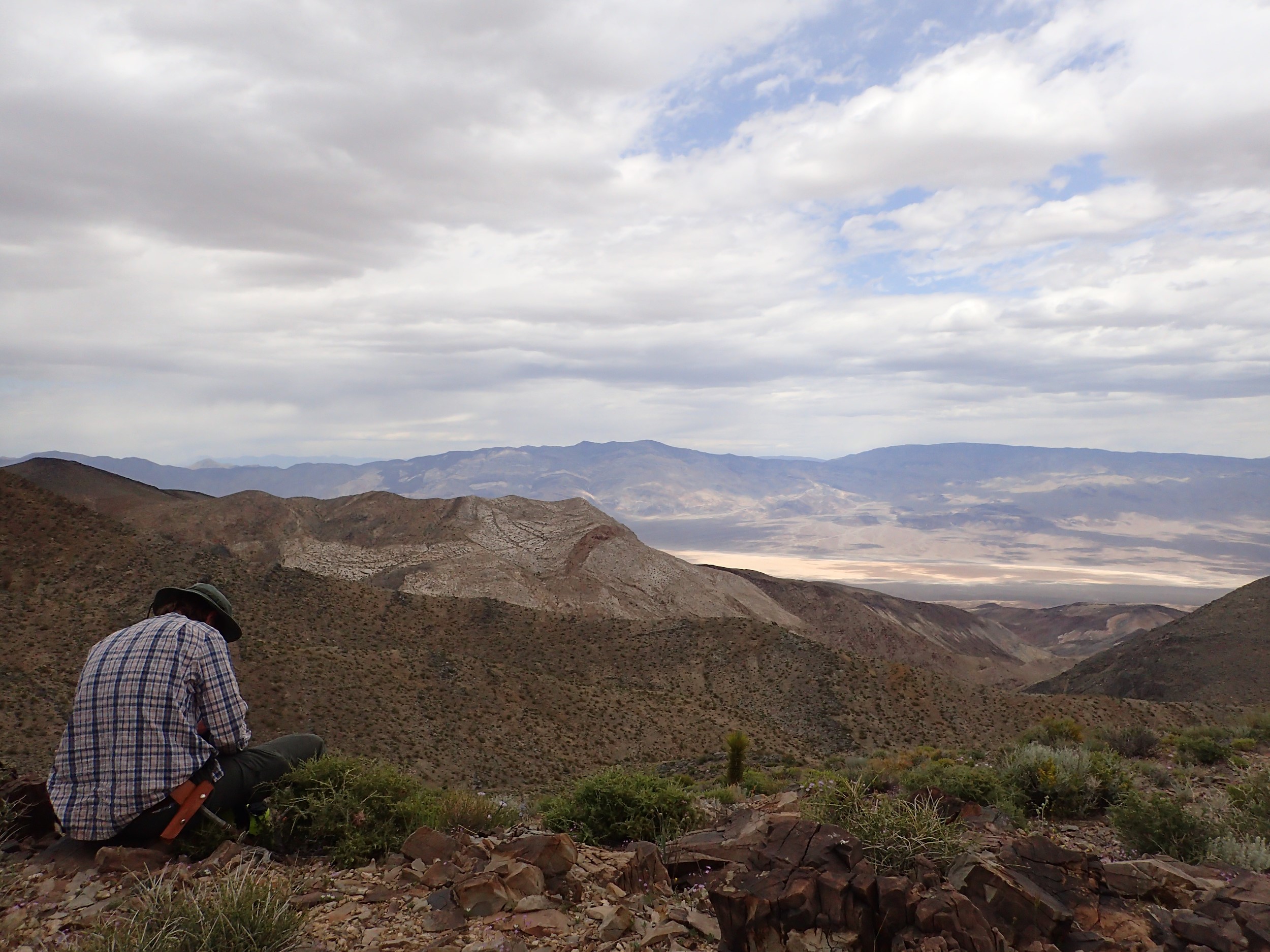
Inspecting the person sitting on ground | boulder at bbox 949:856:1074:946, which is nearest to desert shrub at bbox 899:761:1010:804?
boulder at bbox 949:856:1074:946

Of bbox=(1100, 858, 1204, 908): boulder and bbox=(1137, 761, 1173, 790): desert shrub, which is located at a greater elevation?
bbox=(1100, 858, 1204, 908): boulder

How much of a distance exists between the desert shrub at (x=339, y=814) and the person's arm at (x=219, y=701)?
2.19 ft

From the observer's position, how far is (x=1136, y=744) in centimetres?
1424

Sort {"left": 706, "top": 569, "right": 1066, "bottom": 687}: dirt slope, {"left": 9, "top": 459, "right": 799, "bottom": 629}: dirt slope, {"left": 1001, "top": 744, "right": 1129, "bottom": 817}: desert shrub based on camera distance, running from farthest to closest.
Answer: {"left": 706, "top": 569, "right": 1066, "bottom": 687}: dirt slope → {"left": 9, "top": 459, "right": 799, "bottom": 629}: dirt slope → {"left": 1001, "top": 744, "right": 1129, "bottom": 817}: desert shrub

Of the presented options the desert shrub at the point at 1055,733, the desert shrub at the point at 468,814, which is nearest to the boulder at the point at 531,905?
the desert shrub at the point at 468,814

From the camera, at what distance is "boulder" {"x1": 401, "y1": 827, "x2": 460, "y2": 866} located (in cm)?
614

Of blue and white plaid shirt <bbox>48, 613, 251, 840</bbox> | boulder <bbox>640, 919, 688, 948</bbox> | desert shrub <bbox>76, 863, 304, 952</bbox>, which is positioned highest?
blue and white plaid shirt <bbox>48, 613, 251, 840</bbox>

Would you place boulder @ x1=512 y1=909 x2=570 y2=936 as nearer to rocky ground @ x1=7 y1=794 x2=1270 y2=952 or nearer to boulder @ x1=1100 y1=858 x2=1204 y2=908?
rocky ground @ x1=7 y1=794 x2=1270 y2=952

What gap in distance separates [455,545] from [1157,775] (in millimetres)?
71639

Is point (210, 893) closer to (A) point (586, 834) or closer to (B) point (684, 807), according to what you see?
(A) point (586, 834)

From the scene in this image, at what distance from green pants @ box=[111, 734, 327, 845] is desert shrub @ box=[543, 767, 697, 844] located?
267cm

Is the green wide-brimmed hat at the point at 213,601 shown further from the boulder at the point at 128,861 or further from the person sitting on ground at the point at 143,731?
the boulder at the point at 128,861

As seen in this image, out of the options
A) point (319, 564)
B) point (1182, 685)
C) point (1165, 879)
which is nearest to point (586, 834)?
point (1165, 879)

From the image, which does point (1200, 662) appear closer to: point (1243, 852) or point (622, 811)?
point (1243, 852)
